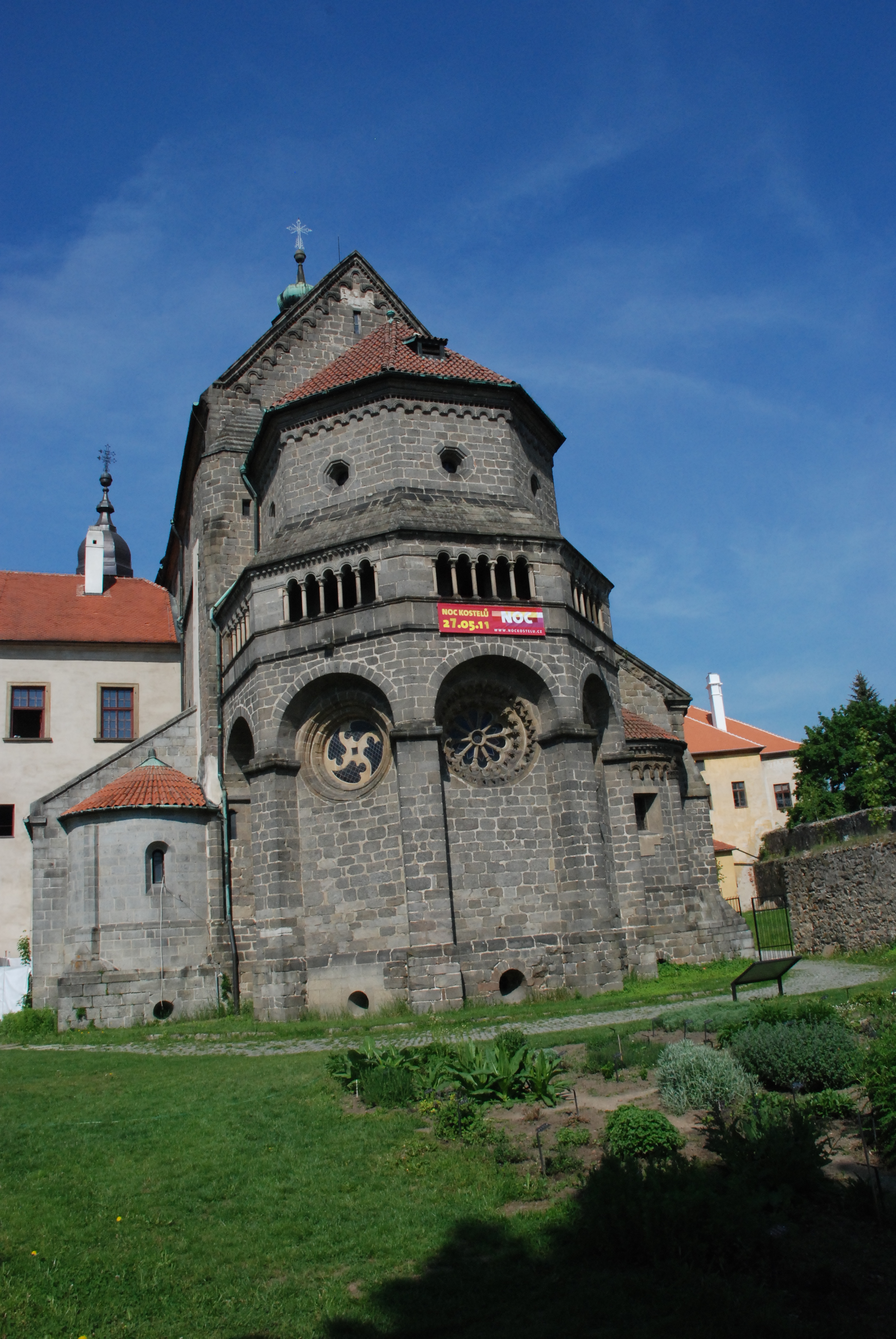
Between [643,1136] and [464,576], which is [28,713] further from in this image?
[643,1136]

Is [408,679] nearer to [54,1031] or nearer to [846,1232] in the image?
[54,1031]

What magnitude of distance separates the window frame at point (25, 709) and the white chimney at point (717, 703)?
129ft

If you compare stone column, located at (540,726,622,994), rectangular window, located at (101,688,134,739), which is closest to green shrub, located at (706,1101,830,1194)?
stone column, located at (540,726,622,994)

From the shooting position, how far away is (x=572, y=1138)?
8.80 m

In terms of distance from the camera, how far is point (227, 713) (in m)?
24.9

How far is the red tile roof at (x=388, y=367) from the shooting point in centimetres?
2336

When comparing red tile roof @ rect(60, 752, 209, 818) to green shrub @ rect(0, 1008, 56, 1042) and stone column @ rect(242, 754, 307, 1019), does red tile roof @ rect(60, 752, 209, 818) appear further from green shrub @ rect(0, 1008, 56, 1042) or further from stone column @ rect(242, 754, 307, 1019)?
green shrub @ rect(0, 1008, 56, 1042)

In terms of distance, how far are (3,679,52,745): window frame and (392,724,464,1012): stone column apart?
15.8 m

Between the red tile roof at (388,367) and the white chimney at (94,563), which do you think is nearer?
the red tile roof at (388,367)

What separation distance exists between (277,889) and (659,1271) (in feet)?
49.4

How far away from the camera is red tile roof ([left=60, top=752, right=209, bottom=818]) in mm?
23500

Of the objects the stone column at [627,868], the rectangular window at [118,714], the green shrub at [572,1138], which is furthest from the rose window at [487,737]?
the rectangular window at [118,714]

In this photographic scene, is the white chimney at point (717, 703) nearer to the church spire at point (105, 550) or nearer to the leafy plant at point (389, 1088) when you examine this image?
the church spire at point (105, 550)

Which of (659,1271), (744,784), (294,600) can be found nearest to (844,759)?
(744,784)
